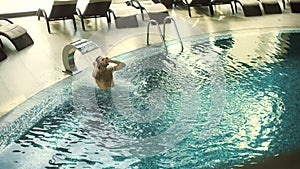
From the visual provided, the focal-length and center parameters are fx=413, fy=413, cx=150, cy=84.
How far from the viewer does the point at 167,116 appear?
4.86 meters

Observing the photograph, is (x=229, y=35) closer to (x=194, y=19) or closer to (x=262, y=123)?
(x=194, y=19)

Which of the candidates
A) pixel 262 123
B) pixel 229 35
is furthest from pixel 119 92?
pixel 229 35

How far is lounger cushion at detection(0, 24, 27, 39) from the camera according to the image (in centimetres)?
703

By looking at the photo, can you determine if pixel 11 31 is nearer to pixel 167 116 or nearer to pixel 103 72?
pixel 103 72

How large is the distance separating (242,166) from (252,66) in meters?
2.73

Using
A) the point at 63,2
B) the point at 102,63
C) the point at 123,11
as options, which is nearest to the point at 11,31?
the point at 63,2

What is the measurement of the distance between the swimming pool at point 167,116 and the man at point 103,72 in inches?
4.0

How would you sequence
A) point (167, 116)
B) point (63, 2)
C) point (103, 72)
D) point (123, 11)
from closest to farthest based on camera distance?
1. point (167, 116)
2. point (103, 72)
3. point (63, 2)
4. point (123, 11)

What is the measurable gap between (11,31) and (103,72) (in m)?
2.63

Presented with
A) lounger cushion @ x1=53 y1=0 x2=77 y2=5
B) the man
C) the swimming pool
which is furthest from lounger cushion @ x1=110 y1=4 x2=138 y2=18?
the man

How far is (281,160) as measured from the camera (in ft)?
13.1

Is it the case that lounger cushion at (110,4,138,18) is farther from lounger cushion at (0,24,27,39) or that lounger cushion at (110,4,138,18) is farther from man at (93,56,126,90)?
man at (93,56,126,90)

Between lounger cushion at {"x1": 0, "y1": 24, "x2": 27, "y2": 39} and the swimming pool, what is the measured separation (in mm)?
1899

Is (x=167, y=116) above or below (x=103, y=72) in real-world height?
below
